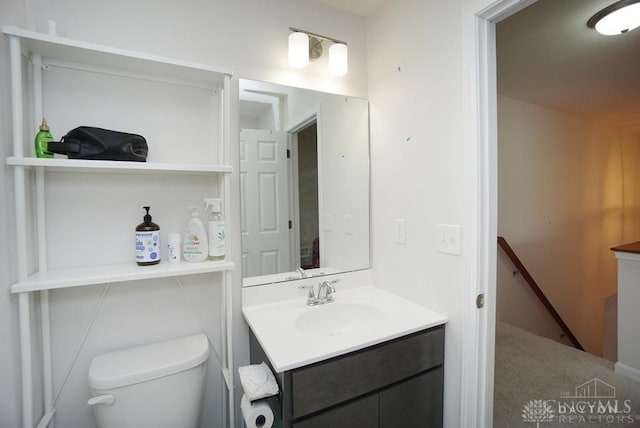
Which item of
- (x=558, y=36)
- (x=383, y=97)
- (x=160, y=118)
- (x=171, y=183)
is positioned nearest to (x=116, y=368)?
(x=171, y=183)

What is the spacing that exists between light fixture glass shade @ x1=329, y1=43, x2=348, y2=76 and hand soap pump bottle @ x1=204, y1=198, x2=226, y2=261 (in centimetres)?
93

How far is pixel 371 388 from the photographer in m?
1.04

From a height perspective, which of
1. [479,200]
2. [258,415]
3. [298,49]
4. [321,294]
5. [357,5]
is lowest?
[258,415]

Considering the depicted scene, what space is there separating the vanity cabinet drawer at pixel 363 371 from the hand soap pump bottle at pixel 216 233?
1.84 feet

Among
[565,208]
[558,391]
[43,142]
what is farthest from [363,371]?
[565,208]

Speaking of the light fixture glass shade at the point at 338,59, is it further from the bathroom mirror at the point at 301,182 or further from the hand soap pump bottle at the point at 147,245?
the hand soap pump bottle at the point at 147,245

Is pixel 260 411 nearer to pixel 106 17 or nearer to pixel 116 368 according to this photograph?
pixel 116 368

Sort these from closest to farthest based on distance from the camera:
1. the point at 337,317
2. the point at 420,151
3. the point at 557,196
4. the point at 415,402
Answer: the point at 415,402
the point at 420,151
the point at 337,317
the point at 557,196

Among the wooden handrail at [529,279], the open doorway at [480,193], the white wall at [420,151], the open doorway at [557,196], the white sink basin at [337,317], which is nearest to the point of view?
the open doorway at [480,193]

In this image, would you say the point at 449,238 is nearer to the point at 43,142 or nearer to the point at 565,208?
the point at 43,142

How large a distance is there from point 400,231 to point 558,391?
5.19 ft

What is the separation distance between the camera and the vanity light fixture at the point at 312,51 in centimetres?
138

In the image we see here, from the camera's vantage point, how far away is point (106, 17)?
3.64 feet

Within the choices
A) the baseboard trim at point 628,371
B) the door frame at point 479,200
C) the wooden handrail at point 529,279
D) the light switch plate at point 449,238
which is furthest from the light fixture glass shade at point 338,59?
the baseboard trim at point 628,371
